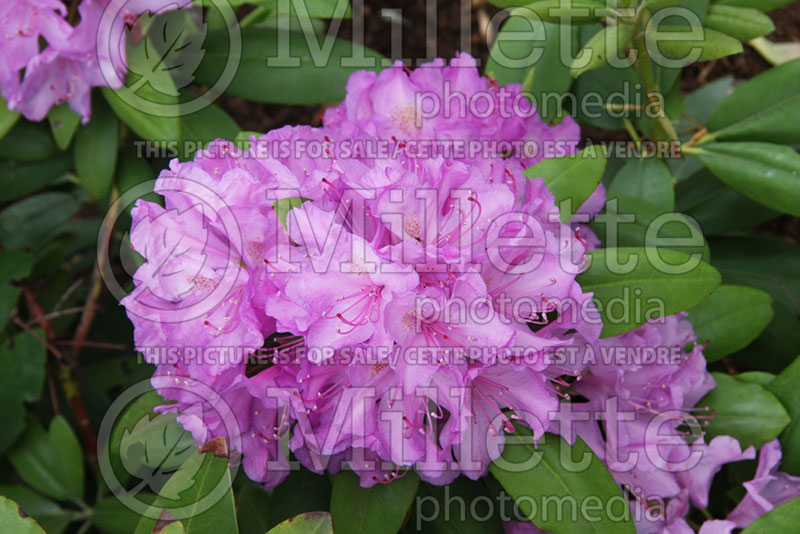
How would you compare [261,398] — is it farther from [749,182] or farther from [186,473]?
[749,182]

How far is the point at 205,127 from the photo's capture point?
59.4 inches

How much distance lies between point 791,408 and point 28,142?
1.52 m

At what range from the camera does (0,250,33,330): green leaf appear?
1550 mm

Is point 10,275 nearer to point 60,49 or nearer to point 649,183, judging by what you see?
point 60,49

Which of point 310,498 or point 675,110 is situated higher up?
point 675,110

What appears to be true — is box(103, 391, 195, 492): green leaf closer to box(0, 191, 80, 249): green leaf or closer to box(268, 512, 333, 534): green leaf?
box(268, 512, 333, 534): green leaf

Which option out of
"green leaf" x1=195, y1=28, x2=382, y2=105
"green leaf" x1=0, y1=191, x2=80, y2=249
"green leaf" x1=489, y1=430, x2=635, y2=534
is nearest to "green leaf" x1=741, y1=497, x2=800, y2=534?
"green leaf" x1=489, y1=430, x2=635, y2=534

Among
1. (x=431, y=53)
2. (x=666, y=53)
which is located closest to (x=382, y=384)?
(x=666, y=53)

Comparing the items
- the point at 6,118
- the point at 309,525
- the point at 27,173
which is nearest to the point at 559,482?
the point at 309,525

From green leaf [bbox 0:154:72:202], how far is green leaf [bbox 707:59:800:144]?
53.9 inches

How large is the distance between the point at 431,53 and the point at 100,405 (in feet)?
4.45

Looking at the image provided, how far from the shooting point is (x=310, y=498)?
1178 mm

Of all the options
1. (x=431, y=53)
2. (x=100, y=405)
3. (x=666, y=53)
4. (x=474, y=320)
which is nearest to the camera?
(x=474, y=320)

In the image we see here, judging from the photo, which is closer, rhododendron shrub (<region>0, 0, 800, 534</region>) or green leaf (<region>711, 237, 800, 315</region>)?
rhododendron shrub (<region>0, 0, 800, 534</region>)
